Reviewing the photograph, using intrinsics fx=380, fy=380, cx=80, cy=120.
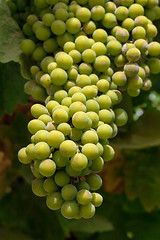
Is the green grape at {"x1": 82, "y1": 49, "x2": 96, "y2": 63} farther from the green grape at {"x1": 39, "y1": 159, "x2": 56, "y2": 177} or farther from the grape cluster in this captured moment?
the green grape at {"x1": 39, "y1": 159, "x2": 56, "y2": 177}

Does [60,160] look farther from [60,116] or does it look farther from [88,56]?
[88,56]

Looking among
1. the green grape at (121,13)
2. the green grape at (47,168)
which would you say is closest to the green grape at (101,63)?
the green grape at (121,13)

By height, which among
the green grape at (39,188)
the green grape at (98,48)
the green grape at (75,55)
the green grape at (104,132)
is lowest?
the green grape at (39,188)

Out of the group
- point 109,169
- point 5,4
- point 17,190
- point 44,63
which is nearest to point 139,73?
point 44,63

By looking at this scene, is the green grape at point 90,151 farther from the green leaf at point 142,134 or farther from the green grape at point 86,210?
the green leaf at point 142,134

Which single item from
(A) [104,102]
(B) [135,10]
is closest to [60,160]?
(A) [104,102]

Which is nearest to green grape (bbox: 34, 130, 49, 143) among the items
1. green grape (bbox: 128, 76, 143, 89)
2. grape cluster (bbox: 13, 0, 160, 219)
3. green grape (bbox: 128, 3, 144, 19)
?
grape cluster (bbox: 13, 0, 160, 219)
